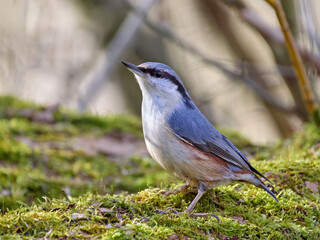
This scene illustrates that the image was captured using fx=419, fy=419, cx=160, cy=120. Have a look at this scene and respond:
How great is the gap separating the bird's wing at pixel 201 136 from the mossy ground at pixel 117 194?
10.9 inches

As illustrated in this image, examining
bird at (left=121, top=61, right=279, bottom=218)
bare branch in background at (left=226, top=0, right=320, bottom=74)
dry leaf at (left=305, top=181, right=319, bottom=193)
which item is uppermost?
bare branch in background at (left=226, top=0, right=320, bottom=74)

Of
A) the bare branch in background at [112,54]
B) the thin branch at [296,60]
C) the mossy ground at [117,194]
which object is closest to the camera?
the mossy ground at [117,194]

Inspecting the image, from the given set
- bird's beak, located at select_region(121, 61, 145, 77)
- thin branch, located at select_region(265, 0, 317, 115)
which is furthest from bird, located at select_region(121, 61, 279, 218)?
thin branch, located at select_region(265, 0, 317, 115)

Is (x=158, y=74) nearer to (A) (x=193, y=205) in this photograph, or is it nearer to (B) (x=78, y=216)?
(A) (x=193, y=205)

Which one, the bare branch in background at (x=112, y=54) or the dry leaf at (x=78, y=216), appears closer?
the dry leaf at (x=78, y=216)

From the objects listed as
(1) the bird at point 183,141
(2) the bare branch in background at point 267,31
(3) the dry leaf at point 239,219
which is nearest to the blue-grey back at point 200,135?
(1) the bird at point 183,141

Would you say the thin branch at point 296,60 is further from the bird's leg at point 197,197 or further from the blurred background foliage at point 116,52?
the bird's leg at point 197,197

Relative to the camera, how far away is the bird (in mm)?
3148

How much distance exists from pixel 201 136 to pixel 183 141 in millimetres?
190

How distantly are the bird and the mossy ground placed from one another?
7.1 inches

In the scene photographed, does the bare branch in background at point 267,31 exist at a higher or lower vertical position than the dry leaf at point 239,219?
higher

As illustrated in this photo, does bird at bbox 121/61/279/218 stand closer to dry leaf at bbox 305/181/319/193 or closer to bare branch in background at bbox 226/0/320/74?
dry leaf at bbox 305/181/319/193

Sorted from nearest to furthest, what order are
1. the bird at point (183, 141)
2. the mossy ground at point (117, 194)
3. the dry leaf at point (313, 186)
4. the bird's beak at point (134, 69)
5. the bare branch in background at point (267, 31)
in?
the mossy ground at point (117, 194) → the bird at point (183, 141) → the bird's beak at point (134, 69) → the dry leaf at point (313, 186) → the bare branch in background at point (267, 31)

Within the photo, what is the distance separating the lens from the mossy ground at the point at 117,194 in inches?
102
